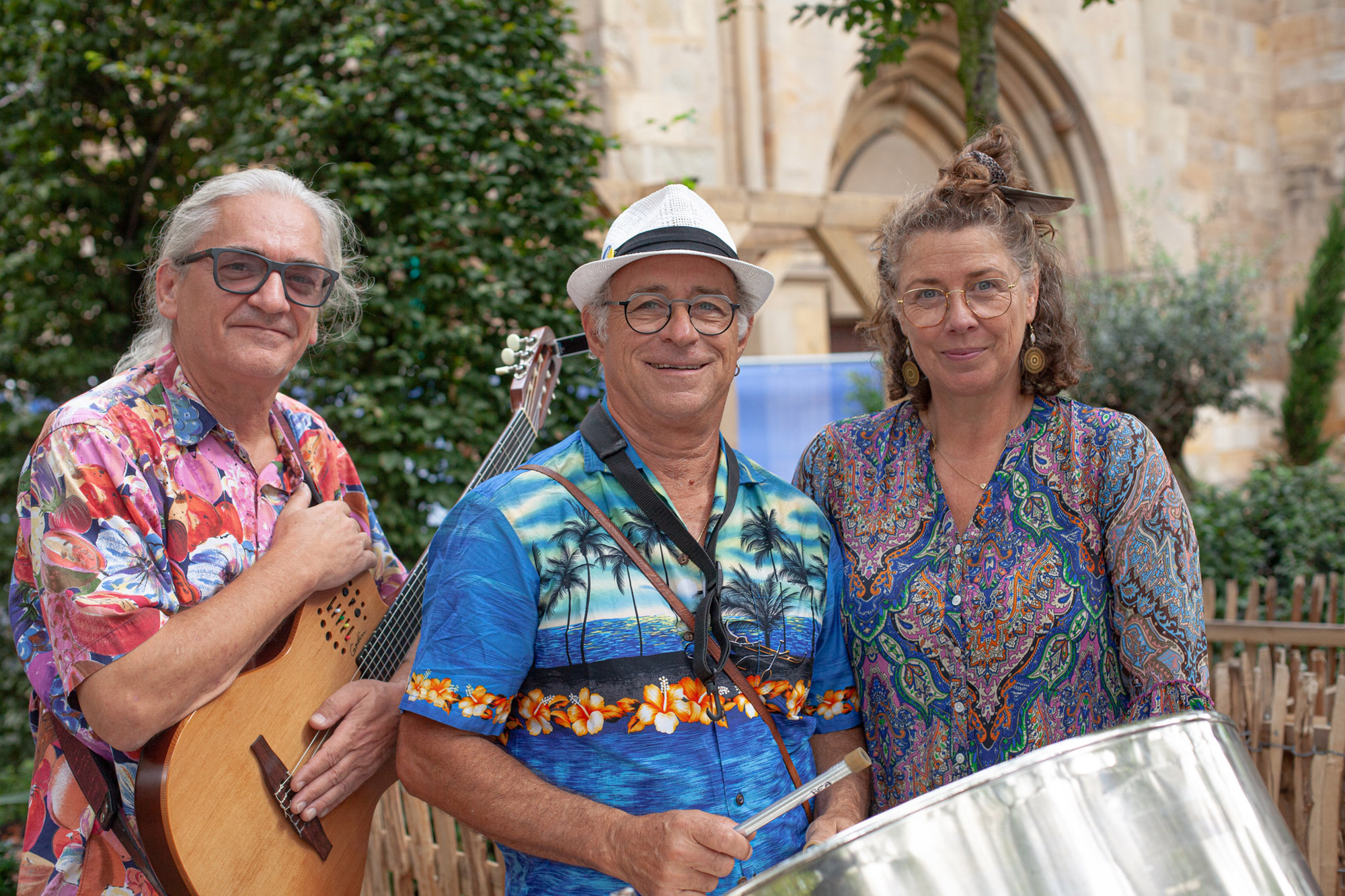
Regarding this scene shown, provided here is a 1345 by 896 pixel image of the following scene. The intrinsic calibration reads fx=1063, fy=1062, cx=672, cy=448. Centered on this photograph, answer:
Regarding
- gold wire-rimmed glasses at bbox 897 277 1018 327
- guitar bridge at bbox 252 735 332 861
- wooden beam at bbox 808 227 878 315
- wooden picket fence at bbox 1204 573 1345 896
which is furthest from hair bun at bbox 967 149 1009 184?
wooden beam at bbox 808 227 878 315

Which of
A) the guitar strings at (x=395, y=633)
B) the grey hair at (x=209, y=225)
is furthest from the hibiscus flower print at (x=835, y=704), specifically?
the grey hair at (x=209, y=225)

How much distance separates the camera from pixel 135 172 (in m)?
5.71

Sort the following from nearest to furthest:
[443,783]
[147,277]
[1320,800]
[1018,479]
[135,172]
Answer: [443,783], [1018,479], [147,277], [1320,800], [135,172]

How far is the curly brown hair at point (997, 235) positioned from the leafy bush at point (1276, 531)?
4.23 metres

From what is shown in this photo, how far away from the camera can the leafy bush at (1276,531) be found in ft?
18.8

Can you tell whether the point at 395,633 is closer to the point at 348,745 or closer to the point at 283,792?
the point at 348,745

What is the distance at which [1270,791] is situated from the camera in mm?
2303

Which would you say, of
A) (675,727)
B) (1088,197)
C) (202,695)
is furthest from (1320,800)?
(1088,197)

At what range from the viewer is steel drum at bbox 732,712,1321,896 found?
3.16 ft

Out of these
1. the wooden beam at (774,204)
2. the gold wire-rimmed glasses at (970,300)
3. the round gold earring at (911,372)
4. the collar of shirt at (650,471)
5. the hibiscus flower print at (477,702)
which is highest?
the wooden beam at (774,204)

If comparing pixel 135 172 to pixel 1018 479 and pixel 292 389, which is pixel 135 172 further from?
pixel 1018 479

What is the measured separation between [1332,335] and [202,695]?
11673mm

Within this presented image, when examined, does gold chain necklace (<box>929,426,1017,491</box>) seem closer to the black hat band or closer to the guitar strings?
the black hat band

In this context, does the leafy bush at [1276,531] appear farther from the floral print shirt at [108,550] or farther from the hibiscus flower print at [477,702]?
the floral print shirt at [108,550]
